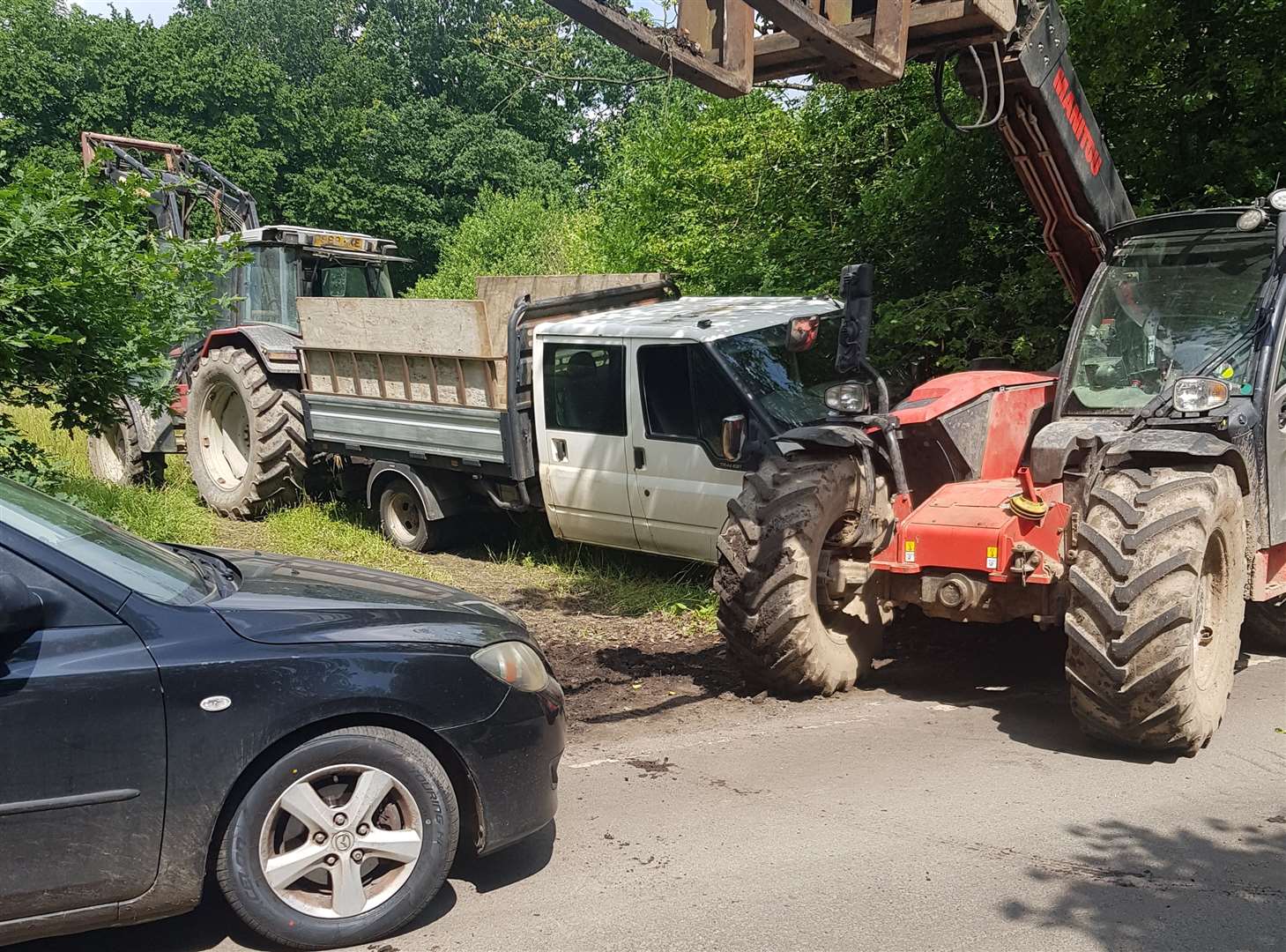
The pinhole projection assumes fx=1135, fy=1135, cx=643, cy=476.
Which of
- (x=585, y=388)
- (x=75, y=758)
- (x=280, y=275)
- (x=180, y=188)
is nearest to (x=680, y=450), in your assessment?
(x=585, y=388)

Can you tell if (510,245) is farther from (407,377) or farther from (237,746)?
(237,746)

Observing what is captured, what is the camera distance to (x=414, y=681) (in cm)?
364

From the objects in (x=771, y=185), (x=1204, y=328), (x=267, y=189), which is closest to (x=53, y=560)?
(x=1204, y=328)

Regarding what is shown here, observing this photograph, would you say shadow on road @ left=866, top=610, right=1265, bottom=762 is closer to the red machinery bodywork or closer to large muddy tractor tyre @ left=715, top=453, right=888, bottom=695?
large muddy tractor tyre @ left=715, top=453, right=888, bottom=695

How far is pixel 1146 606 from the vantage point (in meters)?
4.69

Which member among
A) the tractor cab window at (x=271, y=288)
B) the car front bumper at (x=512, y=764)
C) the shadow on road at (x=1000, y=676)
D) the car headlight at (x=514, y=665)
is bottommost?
the shadow on road at (x=1000, y=676)

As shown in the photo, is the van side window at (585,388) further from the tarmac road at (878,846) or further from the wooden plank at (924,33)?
the tarmac road at (878,846)

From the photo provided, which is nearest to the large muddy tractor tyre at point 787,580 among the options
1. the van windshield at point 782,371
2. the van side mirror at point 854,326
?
the van side mirror at point 854,326

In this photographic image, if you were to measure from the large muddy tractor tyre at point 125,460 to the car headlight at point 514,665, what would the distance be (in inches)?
385

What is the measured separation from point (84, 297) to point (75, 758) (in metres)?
4.50

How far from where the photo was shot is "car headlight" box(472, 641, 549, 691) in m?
3.85

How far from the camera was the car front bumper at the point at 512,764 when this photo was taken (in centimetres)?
373

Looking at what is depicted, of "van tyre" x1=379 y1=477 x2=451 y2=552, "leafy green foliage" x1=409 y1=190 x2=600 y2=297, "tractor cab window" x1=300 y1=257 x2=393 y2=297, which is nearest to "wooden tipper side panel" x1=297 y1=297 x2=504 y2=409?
"van tyre" x1=379 y1=477 x2=451 y2=552

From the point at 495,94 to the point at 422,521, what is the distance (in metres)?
37.2
